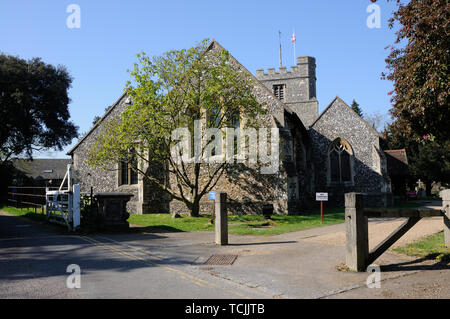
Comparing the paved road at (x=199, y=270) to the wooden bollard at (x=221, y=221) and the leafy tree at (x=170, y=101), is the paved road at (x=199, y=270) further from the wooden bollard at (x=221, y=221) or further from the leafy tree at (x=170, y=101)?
the leafy tree at (x=170, y=101)

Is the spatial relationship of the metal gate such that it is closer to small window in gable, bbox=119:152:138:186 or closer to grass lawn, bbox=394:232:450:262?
small window in gable, bbox=119:152:138:186

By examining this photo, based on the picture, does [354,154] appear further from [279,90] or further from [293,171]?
[279,90]

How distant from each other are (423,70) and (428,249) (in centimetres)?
467

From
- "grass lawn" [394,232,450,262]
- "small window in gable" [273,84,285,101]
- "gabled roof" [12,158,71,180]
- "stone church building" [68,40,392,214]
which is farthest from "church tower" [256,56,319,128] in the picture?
"gabled roof" [12,158,71,180]

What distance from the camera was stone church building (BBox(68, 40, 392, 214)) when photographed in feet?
67.8

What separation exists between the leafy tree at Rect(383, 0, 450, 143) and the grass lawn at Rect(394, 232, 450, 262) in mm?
3362

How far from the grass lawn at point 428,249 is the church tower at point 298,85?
29.7m

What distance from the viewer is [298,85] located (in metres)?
40.3

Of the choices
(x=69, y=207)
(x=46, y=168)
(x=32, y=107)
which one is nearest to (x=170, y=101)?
(x=69, y=207)

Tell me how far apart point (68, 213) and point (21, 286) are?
26.9 feet

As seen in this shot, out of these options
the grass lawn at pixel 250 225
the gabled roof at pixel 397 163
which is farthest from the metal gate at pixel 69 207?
the gabled roof at pixel 397 163

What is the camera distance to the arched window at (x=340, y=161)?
28094 mm

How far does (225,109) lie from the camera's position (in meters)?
18.0

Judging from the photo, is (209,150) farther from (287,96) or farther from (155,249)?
(287,96)
